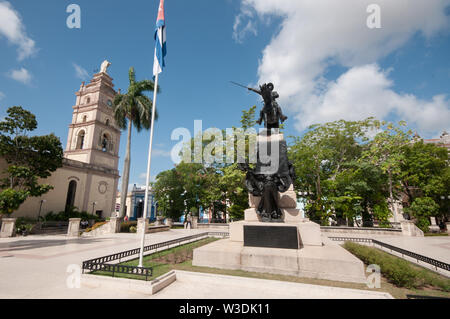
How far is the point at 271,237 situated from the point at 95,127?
3742 cm

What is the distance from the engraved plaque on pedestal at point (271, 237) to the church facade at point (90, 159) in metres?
30.5

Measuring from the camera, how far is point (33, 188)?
2112 centimetres

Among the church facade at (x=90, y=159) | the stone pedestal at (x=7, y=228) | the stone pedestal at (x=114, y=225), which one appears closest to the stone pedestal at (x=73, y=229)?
the stone pedestal at (x=114, y=225)

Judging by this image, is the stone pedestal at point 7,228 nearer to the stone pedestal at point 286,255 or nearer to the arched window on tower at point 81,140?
the stone pedestal at point 286,255

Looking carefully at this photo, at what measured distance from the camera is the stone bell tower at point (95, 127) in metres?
34.5

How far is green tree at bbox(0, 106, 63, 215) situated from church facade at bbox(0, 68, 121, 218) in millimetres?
4601

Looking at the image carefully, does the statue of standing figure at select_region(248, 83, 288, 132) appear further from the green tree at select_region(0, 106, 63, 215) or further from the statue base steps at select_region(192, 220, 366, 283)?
the green tree at select_region(0, 106, 63, 215)

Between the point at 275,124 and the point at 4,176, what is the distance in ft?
97.8

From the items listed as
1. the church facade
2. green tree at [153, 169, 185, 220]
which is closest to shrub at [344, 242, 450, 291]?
green tree at [153, 169, 185, 220]

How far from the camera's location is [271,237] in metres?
6.82

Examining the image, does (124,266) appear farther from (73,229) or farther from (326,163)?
(326,163)

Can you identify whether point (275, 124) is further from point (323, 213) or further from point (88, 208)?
point (88, 208)

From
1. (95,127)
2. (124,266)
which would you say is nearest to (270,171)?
(124,266)
